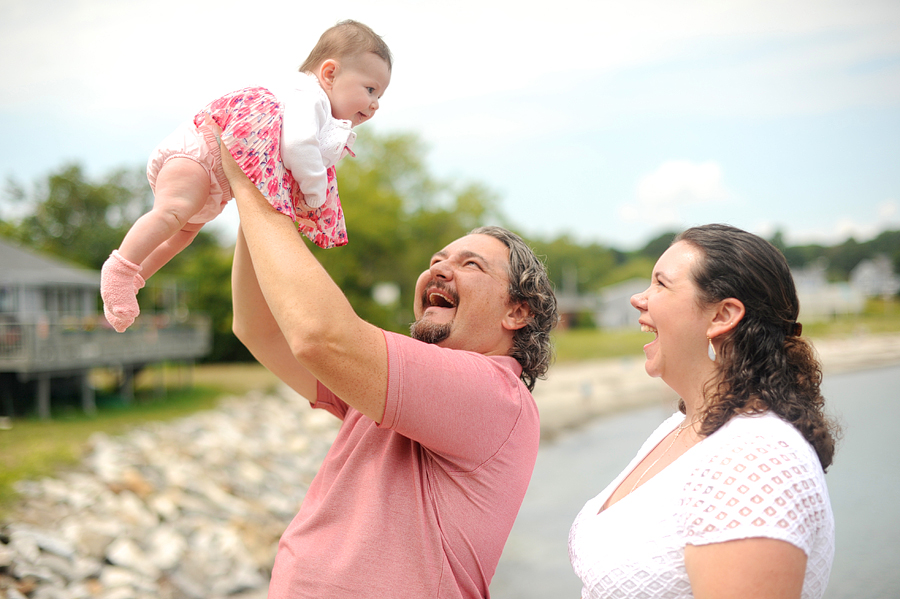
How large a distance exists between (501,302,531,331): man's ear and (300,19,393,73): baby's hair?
810 mm

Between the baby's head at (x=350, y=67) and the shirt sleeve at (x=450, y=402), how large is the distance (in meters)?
0.73

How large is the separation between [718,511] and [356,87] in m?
1.36

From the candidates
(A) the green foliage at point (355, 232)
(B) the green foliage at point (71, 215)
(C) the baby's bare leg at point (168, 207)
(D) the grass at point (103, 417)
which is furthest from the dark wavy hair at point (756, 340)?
(B) the green foliage at point (71, 215)

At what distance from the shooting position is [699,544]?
1230 mm

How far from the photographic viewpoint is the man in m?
1.33

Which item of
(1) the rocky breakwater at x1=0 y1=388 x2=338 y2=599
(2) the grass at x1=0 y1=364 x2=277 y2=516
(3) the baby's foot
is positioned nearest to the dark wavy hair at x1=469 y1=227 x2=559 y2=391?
(3) the baby's foot

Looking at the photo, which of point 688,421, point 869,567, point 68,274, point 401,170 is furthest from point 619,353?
point 688,421

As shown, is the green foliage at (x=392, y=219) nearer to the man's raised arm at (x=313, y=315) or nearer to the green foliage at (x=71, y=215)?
the green foliage at (x=71, y=215)

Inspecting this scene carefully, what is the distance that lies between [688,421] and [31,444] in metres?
11.3

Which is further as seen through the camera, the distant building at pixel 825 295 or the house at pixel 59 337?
the distant building at pixel 825 295

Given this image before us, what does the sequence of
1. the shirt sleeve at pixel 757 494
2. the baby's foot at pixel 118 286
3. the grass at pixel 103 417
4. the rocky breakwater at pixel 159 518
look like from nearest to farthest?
1. the shirt sleeve at pixel 757 494
2. the baby's foot at pixel 118 286
3. the rocky breakwater at pixel 159 518
4. the grass at pixel 103 417

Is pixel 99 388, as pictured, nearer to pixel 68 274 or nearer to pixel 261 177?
pixel 68 274

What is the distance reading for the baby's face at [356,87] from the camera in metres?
1.76

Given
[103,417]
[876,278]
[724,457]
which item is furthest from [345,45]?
[876,278]
